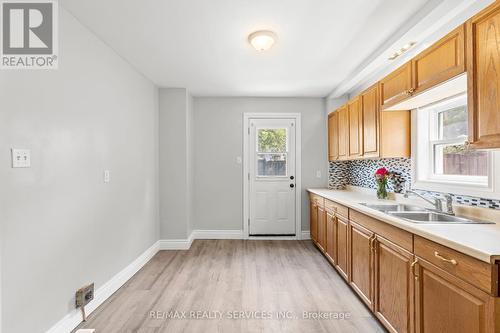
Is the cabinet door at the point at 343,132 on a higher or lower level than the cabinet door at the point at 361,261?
higher

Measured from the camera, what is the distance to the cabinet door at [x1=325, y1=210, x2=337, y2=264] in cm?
327

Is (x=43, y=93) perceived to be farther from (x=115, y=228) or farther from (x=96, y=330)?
(x=96, y=330)

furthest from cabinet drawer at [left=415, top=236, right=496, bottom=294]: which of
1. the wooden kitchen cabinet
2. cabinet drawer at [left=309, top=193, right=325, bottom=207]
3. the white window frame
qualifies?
cabinet drawer at [left=309, top=193, right=325, bottom=207]

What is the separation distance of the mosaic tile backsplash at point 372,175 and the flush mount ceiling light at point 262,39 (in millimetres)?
1958

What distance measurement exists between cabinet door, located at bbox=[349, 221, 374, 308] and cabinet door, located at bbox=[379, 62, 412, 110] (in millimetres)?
1210

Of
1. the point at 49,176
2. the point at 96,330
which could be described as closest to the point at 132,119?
the point at 49,176

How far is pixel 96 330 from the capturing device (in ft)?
7.04

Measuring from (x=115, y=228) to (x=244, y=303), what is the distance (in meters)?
1.55

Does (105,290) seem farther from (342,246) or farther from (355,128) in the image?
(355,128)

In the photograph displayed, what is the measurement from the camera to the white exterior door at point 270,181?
4.75m

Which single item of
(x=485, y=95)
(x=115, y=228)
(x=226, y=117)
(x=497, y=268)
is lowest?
(x=115, y=228)

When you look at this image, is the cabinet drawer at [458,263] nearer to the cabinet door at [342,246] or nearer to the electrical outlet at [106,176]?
the cabinet door at [342,246]

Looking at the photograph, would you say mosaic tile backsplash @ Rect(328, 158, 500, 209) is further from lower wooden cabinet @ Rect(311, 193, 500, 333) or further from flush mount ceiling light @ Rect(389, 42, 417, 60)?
flush mount ceiling light @ Rect(389, 42, 417, 60)

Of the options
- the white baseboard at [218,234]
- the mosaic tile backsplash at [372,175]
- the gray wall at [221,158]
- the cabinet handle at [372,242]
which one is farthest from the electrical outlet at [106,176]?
the mosaic tile backsplash at [372,175]
